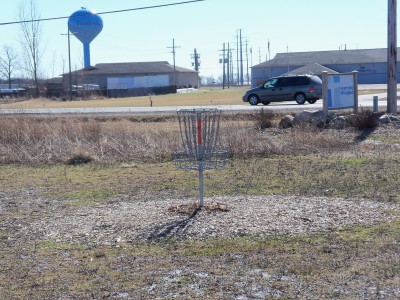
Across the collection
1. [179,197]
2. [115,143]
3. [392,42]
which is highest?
[392,42]

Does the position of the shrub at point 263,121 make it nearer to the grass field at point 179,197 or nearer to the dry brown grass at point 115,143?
the dry brown grass at point 115,143

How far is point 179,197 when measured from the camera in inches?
521

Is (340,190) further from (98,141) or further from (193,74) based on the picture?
(193,74)

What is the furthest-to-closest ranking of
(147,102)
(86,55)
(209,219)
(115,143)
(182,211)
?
(86,55), (147,102), (115,143), (182,211), (209,219)

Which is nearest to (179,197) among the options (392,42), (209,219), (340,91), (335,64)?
(209,219)

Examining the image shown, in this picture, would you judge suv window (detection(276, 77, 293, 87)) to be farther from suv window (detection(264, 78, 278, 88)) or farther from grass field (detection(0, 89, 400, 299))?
grass field (detection(0, 89, 400, 299))

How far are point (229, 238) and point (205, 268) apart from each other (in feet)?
4.46

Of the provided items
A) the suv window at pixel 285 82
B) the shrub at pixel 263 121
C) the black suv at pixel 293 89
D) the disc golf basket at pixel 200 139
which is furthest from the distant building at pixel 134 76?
the disc golf basket at pixel 200 139

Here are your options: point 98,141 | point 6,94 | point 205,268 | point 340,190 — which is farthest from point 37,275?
point 6,94

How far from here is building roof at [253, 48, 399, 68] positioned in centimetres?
10270

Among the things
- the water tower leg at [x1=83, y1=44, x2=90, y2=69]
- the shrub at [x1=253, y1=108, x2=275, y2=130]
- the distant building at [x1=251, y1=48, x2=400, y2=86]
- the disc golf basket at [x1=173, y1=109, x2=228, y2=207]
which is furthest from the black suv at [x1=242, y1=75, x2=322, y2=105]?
the water tower leg at [x1=83, y1=44, x2=90, y2=69]

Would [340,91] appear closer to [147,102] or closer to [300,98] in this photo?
[300,98]

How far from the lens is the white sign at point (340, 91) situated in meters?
28.1

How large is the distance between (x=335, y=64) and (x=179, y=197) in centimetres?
9345
